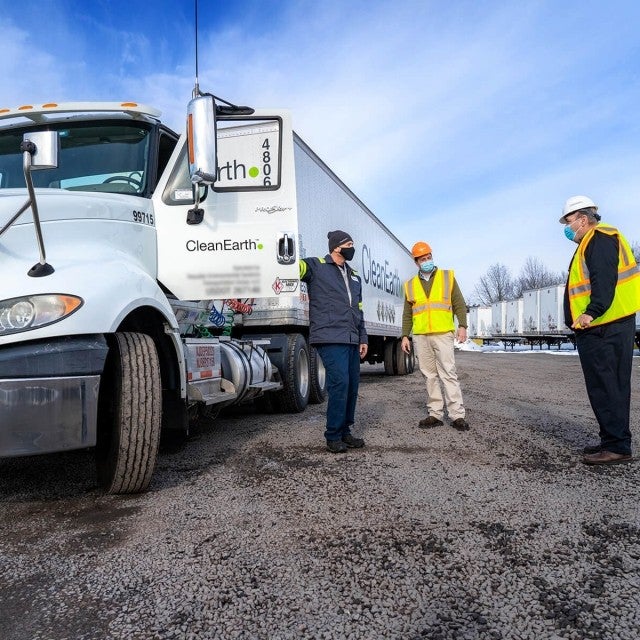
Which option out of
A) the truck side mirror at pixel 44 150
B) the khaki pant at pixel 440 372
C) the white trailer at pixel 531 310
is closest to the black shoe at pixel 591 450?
the khaki pant at pixel 440 372

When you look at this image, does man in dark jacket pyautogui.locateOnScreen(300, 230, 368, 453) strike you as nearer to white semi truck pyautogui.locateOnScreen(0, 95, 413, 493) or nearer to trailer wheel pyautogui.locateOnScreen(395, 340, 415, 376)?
white semi truck pyautogui.locateOnScreen(0, 95, 413, 493)

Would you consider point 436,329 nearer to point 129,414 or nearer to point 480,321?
point 129,414

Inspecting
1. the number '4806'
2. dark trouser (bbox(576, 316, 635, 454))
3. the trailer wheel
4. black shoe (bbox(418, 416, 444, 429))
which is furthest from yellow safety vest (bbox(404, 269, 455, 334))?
the trailer wheel

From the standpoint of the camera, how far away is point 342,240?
15.4 ft

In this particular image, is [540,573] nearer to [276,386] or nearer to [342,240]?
[342,240]

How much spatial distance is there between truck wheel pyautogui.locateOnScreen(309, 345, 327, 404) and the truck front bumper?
4509 millimetres

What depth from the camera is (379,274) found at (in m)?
11.7

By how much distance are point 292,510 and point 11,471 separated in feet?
7.37

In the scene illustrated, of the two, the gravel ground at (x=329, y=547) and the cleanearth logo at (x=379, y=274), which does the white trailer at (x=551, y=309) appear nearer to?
the cleanearth logo at (x=379, y=274)

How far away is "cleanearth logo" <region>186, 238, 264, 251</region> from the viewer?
13.5ft

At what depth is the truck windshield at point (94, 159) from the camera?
4.00 metres

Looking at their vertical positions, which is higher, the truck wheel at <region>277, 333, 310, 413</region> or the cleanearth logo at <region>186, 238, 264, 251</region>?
the cleanearth logo at <region>186, 238, 264, 251</region>

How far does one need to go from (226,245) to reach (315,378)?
3545 mm

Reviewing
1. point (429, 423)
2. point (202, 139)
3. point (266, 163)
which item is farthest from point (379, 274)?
point (202, 139)
